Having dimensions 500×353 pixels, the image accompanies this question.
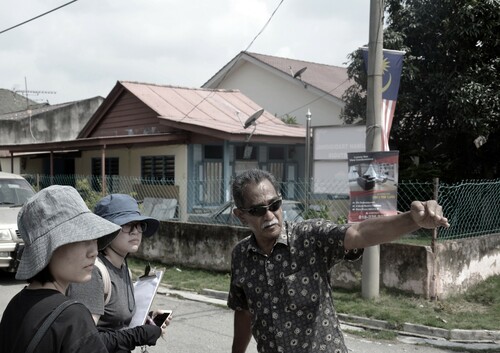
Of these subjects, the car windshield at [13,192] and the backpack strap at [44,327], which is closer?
the backpack strap at [44,327]

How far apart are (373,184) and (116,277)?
552 cm

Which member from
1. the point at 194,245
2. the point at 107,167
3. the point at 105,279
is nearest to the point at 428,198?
the point at 194,245

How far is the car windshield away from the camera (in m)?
10.5

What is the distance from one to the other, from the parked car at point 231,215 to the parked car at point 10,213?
11.3 feet

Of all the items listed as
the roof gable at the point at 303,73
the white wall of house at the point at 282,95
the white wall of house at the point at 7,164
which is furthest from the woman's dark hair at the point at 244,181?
the white wall of house at the point at 7,164

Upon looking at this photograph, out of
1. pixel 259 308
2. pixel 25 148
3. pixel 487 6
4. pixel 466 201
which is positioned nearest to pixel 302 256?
pixel 259 308

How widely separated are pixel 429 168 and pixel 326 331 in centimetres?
1362

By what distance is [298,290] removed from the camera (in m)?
2.34

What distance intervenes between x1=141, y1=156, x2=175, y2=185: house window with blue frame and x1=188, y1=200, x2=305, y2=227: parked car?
208 inches

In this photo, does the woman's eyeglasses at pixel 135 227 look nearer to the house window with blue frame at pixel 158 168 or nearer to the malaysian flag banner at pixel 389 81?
the malaysian flag banner at pixel 389 81

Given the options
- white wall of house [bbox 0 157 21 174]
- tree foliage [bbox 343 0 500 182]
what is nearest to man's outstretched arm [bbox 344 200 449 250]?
tree foliage [bbox 343 0 500 182]

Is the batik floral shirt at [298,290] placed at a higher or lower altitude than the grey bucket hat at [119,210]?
lower

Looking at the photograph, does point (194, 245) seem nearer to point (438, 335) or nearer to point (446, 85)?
point (438, 335)

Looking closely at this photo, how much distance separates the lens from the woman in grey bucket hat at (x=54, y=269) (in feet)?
5.13
